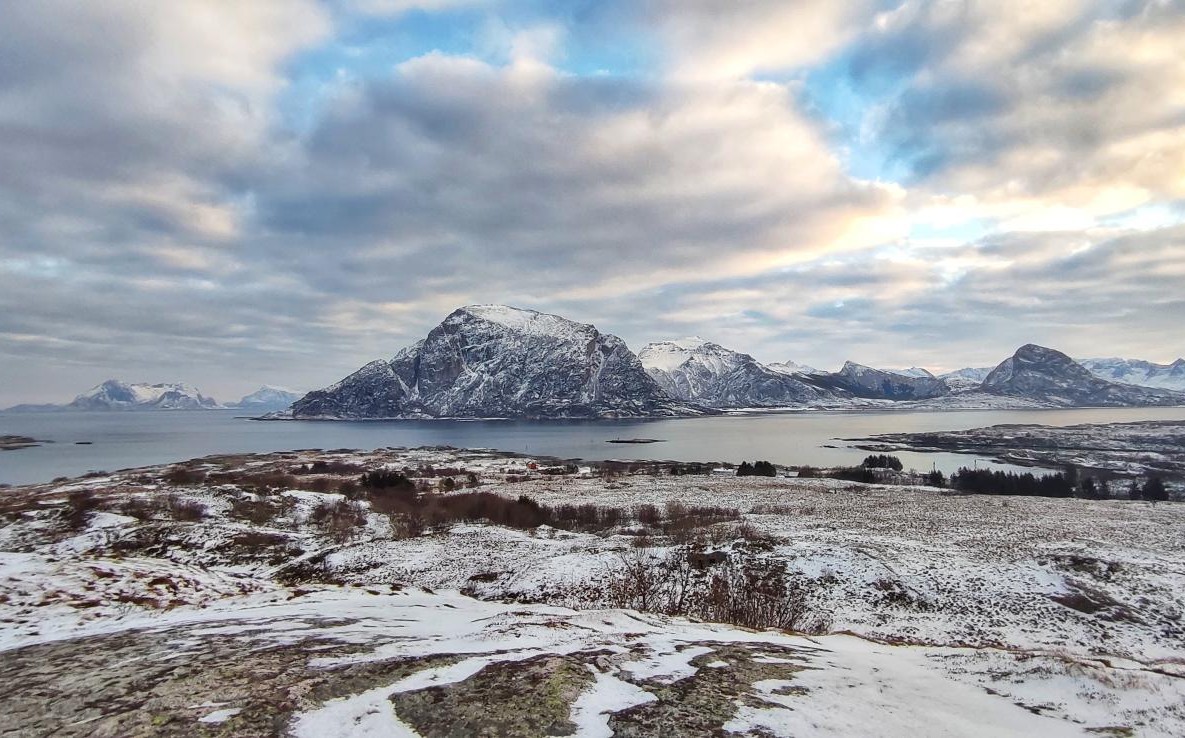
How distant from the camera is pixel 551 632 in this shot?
13.9 meters

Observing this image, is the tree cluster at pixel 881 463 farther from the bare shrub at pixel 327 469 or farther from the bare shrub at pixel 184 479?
the bare shrub at pixel 184 479

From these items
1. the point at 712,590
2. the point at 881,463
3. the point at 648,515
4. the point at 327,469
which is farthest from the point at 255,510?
the point at 881,463

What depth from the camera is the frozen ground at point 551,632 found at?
8.29 metres

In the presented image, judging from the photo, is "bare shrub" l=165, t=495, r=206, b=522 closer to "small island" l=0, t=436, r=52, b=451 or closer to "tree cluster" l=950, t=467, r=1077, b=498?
"tree cluster" l=950, t=467, r=1077, b=498

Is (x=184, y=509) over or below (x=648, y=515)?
over

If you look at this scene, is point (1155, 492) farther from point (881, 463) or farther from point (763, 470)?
point (763, 470)

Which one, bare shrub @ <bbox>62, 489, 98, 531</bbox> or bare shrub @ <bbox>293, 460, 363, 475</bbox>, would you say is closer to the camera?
bare shrub @ <bbox>62, 489, 98, 531</bbox>

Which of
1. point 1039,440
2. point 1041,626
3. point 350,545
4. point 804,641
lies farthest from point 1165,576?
point 1039,440

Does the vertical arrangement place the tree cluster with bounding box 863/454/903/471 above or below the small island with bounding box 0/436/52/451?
below

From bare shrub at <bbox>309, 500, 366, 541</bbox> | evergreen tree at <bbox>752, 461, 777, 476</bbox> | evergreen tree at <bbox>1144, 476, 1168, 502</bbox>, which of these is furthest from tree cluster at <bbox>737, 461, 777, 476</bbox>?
bare shrub at <bbox>309, 500, 366, 541</bbox>

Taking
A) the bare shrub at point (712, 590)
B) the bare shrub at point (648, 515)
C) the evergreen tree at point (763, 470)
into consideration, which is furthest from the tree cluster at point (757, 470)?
the bare shrub at point (712, 590)

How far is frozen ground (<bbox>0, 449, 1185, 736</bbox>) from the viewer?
8.29 m

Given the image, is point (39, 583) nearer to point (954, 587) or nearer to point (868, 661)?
point (868, 661)

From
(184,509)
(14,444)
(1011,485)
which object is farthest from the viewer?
(14,444)
